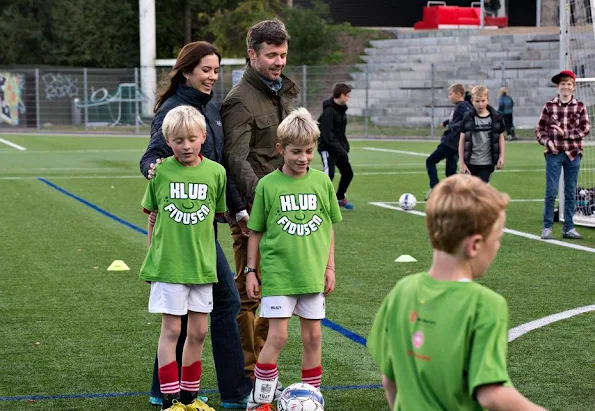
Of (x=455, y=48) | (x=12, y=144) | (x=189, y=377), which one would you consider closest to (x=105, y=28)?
(x=455, y=48)

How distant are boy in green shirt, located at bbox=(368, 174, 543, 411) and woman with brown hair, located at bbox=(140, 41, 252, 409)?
2.69 metres

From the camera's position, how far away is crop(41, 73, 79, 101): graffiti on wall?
4934cm

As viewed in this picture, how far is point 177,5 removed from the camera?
2370 inches

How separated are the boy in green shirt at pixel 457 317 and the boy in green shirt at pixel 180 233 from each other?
2410 mm

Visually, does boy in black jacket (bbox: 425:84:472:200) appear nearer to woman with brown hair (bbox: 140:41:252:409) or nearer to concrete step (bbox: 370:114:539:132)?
woman with brown hair (bbox: 140:41:252:409)

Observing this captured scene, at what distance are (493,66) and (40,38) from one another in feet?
81.7

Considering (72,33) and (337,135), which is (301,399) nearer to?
(337,135)

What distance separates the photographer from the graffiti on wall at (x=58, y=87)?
4934 centimetres

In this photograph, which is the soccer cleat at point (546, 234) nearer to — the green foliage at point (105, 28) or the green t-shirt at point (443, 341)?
the green t-shirt at point (443, 341)

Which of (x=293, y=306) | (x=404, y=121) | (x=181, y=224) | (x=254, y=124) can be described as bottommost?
(x=404, y=121)

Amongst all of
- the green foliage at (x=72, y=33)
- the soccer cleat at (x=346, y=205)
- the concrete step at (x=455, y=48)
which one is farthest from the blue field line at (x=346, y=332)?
the green foliage at (x=72, y=33)

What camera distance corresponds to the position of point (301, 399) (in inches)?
218

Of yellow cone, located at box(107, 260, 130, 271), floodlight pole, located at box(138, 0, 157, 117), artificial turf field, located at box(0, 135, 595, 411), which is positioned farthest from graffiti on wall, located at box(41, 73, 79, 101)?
yellow cone, located at box(107, 260, 130, 271)

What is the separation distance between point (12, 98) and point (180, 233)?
1812 inches
